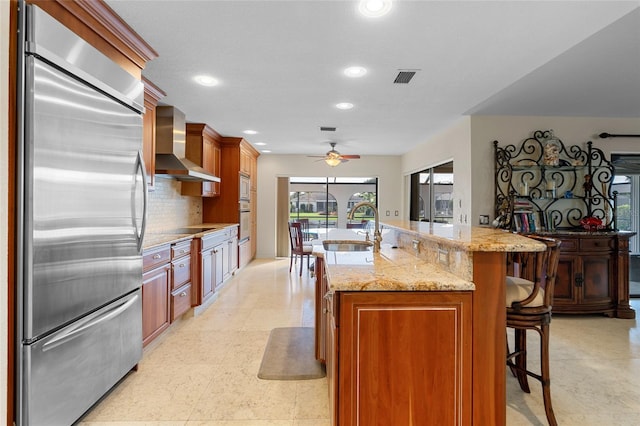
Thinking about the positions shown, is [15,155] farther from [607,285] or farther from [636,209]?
[636,209]

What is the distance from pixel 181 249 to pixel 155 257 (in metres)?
0.58

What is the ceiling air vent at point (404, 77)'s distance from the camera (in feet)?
9.38

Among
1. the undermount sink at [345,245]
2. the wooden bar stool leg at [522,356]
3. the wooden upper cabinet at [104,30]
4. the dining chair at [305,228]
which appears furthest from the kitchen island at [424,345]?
the dining chair at [305,228]

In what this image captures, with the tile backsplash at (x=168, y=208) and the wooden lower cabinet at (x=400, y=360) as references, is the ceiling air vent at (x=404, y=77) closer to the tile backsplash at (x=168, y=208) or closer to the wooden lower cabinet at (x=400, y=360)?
the wooden lower cabinet at (x=400, y=360)

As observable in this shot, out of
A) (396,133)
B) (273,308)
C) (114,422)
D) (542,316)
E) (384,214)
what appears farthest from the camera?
(384,214)

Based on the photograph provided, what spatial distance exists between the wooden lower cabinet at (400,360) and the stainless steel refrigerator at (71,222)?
138 cm

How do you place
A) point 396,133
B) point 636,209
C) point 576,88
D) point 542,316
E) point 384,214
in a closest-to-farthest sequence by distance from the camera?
point 542,316 < point 576,88 < point 636,209 < point 396,133 < point 384,214

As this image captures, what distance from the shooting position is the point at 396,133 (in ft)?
17.4

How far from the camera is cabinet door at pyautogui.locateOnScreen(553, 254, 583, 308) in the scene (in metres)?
3.65

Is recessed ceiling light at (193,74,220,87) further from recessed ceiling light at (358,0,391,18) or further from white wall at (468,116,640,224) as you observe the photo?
white wall at (468,116,640,224)

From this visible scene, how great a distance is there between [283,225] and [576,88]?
19.1 feet

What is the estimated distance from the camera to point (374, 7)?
191 centimetres

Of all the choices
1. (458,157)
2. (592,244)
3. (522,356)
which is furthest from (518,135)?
(522,356)

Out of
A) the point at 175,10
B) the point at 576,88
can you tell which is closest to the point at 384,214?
the point at 576,88
